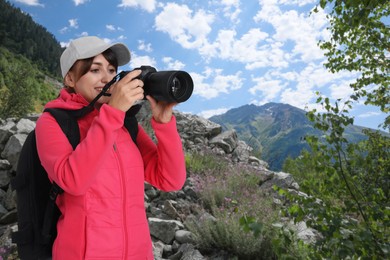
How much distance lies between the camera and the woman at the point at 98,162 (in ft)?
4.89

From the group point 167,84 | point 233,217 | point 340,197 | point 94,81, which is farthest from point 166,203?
point 167,84

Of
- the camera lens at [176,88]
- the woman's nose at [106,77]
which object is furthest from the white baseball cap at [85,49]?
the camera lens at [176,88]

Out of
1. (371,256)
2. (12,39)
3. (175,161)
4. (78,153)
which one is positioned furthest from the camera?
(12,39)

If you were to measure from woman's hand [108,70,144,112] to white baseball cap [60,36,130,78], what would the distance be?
1.01 ft

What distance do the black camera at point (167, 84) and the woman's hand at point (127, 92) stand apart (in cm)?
7

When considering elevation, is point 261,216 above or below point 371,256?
below

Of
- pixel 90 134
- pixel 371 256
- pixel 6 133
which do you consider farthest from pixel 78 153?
pixel 6 133

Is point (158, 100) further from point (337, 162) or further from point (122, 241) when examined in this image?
point (337, 162)

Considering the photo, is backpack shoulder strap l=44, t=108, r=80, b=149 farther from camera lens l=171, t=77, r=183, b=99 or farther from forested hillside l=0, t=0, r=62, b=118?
forested hillside l=0, t=0, r=62, b=118

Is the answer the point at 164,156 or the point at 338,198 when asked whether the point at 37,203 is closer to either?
the point at 164,156

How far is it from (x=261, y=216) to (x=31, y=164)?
3448 millimetres

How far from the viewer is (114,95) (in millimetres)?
1592

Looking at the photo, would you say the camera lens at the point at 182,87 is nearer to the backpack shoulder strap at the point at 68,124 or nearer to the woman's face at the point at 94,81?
the woman's face at the point at 94,81

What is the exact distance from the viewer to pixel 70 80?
1873 mm
